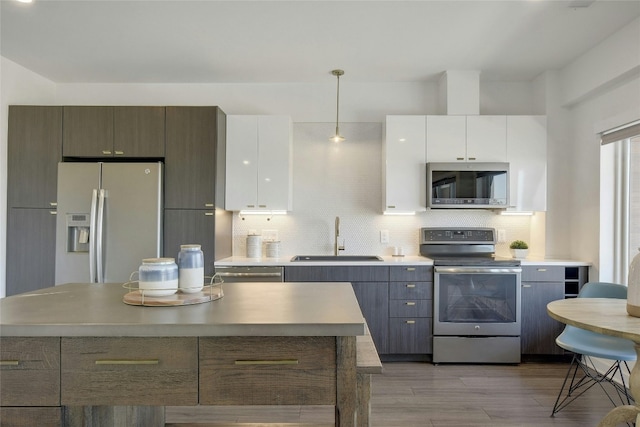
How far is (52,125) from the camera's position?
140 inches

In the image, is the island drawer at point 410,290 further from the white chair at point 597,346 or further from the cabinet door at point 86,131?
the cabinet door at point 86,131

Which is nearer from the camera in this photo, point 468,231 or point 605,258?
point 605,258

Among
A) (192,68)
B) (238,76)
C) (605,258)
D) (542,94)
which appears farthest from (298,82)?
(605,258)

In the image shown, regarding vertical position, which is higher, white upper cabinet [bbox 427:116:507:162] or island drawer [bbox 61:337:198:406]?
white upper cabinet [bbox 427:116:507:162]

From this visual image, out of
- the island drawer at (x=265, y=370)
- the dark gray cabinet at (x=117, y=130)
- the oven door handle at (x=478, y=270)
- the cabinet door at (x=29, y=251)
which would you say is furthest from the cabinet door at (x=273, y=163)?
the island drawer at (x=265, y=370)

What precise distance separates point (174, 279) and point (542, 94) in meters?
3.88

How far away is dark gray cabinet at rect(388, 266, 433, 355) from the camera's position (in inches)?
138

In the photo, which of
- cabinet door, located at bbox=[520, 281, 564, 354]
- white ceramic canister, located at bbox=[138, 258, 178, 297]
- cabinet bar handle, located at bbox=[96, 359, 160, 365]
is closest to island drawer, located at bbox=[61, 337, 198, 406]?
cabinet bar handle, located at bbox=[96, 359, 160, 365]

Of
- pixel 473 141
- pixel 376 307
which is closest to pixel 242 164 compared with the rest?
pixel 376 307

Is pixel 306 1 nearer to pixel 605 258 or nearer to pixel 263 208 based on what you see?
pixel 263 208

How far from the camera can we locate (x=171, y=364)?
1.29m

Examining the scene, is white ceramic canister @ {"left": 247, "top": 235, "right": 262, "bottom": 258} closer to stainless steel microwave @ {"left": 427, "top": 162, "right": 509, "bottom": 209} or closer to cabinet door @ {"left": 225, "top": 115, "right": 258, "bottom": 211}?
cabinet door @ {"left": 225, "top": 115, "right": 258, "bottom": 211}

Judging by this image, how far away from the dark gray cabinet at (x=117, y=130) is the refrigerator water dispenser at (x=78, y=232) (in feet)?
1.86

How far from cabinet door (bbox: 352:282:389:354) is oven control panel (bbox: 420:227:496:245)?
0.78 metres
